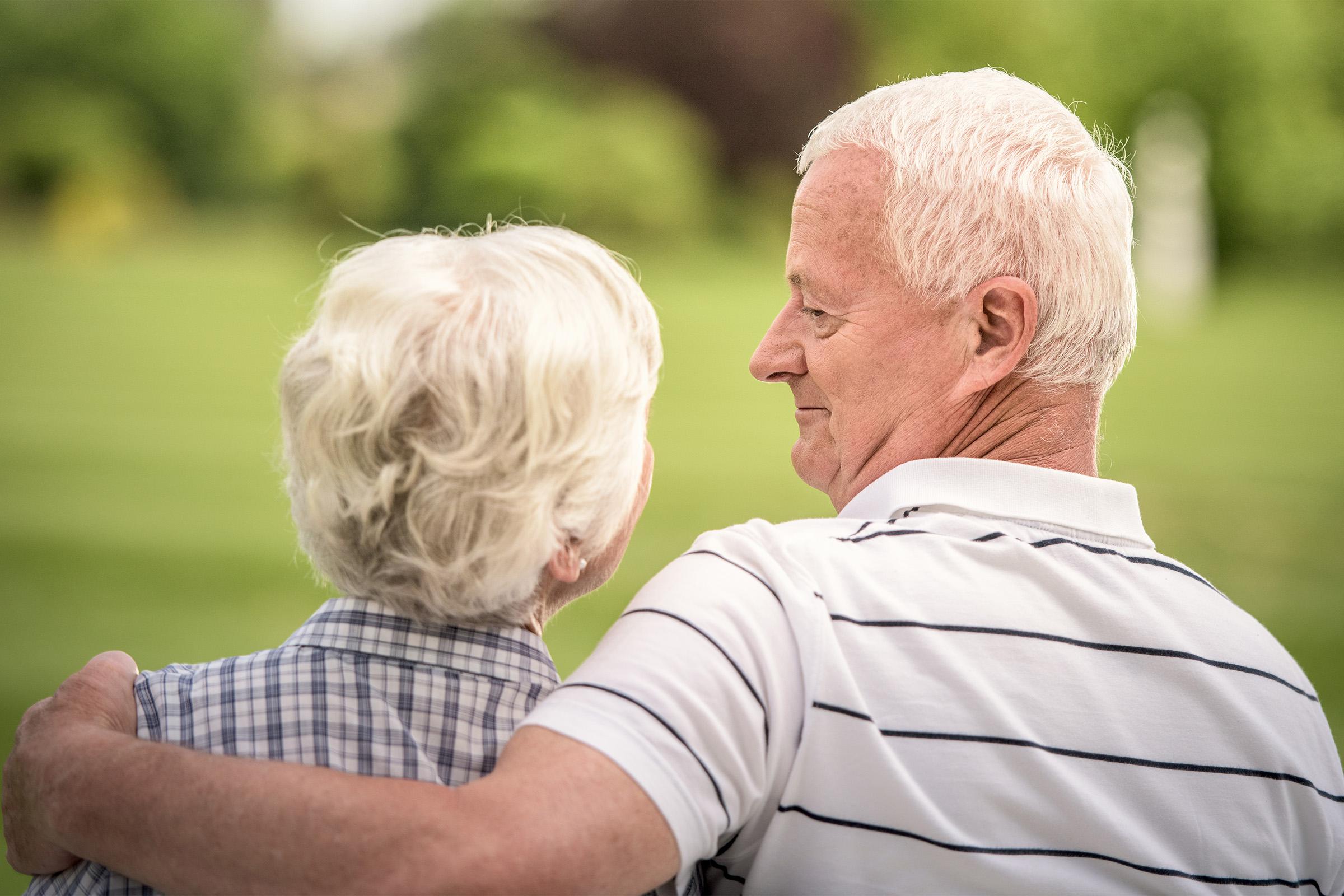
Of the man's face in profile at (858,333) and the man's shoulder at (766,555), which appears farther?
the man's face in profile at (858,333)

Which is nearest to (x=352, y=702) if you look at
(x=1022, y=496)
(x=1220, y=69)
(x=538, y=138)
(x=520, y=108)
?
(x=1022, y=496)

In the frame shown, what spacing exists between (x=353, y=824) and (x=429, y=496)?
10.4 inches

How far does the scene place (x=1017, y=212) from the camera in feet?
4.50

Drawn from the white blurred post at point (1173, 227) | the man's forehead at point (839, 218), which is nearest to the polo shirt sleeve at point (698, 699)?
the man's forehead at point (839, 218)

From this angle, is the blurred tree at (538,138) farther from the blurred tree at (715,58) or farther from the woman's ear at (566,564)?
the woman's ear at (566,564)

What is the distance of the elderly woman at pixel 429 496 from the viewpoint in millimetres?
1017

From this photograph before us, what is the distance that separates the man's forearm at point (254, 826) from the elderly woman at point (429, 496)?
0.08 metres

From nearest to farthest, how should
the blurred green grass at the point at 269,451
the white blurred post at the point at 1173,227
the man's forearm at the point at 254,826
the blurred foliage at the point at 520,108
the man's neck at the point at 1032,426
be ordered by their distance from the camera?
the man's forearm at the point at 254,826, the man's neck at the point at 1032,426, the blurred green grass at the point at 269,451, the white blurred post at the point at 1173,227, the blurred foliage at the point at 520,108

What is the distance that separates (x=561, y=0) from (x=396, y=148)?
436cm

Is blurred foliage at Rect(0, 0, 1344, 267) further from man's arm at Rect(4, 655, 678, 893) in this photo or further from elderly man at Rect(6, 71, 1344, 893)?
man's arm at Rect(4, 655, 678, 893)

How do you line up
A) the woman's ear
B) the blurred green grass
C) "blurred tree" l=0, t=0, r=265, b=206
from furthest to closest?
"blurred tree" l=0, t=0, r=265, b=206
the blurred green grass
the woman's ear

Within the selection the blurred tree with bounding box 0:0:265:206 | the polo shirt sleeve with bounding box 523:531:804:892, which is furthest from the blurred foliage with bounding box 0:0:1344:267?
the polo shirt sleeve with bounding box 523:531:804:892

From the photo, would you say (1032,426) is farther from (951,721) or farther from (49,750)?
(49,750)

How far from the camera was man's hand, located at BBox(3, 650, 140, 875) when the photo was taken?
1.01m
